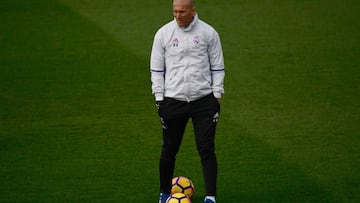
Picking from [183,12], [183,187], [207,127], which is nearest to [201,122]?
[207,127]

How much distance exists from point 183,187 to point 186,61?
1.40 m

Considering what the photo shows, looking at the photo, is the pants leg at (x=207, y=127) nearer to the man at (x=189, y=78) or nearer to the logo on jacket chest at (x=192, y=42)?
the man at (x=189, y=78)

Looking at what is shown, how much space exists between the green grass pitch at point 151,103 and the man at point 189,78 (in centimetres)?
88

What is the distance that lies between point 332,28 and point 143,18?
3568mm

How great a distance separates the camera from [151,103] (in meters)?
10.6

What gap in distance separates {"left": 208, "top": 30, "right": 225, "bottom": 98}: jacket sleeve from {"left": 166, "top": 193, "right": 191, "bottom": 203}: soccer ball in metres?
1.00

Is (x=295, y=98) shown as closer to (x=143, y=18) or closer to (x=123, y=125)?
(x=123, y=125)

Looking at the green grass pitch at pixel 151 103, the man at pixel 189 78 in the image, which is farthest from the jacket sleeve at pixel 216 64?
the green grass pitch at pixel 151 103

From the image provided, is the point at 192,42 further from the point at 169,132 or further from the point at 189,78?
the point at 169,132

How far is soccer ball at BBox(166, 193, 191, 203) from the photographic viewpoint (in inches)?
279

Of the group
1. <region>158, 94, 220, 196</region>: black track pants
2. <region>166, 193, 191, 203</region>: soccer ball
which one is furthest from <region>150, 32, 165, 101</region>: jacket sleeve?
<region>166, 193, 191, 203</region>: soccer ball

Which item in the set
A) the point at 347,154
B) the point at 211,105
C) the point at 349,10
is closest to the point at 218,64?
the point at 211,105

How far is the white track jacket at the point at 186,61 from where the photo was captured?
691 cm

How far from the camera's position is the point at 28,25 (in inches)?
555
